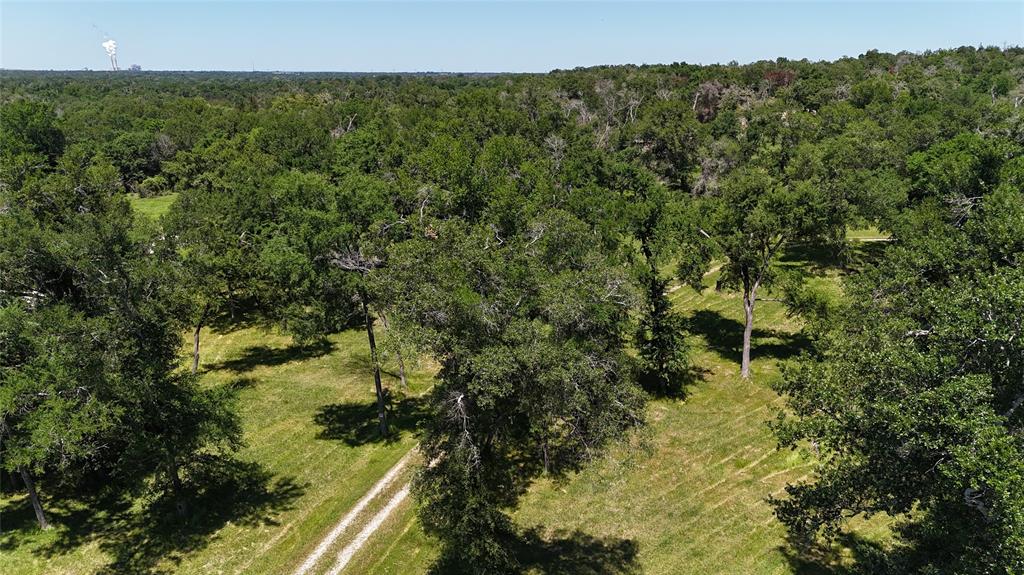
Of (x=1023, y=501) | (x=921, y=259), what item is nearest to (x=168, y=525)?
(x=1023, y=501)

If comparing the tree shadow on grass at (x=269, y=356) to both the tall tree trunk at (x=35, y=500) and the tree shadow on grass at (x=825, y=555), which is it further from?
the tree shadow on grass at (x=825, y=555)

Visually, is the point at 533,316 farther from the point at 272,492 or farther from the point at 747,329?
the point at 747,329

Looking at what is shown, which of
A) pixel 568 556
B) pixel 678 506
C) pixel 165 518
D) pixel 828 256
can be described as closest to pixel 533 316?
pixel 568 556

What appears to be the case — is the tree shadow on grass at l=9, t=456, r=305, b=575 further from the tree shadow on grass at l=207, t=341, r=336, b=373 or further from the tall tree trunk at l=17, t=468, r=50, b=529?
the tree shadow on grass at l=207, t=341, r=336, b=373

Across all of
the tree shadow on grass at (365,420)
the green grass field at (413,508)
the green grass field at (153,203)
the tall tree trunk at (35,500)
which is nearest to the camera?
the green grass field at (413,508)

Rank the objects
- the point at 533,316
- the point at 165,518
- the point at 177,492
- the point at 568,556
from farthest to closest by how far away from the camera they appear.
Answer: the point at 177,492
the point at 165,518
the point at 568,556
the point at 533,316

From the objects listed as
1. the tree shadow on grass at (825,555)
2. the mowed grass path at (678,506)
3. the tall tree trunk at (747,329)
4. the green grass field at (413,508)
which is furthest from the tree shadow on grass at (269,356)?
the tree shadow on grass at (825,555)
